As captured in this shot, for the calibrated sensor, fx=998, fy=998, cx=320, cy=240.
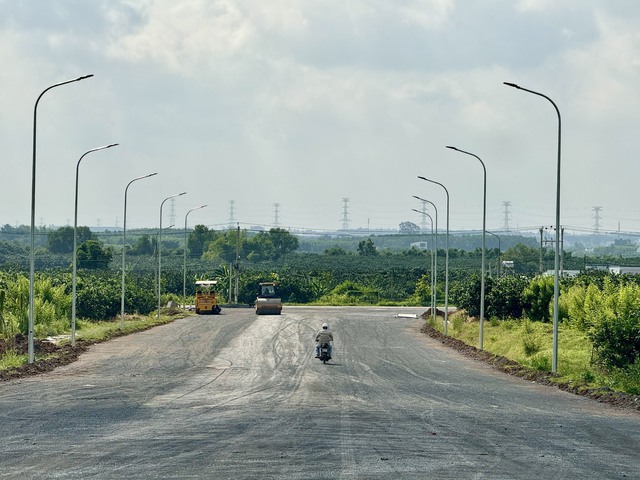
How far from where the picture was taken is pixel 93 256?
118000 mm

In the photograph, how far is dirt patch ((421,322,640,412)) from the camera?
2488cm

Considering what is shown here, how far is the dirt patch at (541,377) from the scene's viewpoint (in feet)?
81.6

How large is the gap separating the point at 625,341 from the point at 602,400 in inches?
239

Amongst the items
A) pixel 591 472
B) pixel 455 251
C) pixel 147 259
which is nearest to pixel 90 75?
pixel 591 472

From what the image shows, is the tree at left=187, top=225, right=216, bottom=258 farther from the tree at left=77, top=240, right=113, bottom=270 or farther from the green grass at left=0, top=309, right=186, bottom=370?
the green grass at left=0, top=309, right=186, bottom=370

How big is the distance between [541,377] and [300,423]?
13623 mm

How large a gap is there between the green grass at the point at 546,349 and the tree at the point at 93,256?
65.7 m

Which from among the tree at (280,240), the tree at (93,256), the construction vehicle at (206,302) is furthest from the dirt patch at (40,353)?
the tree at (280,240)

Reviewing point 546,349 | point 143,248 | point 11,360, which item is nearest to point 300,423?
point 11,360

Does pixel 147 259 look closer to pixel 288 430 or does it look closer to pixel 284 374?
pixel 284 374

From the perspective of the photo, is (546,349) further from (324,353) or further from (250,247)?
(250,247)

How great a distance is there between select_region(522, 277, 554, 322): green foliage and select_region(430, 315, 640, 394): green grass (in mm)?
1484

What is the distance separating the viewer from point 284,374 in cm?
3195

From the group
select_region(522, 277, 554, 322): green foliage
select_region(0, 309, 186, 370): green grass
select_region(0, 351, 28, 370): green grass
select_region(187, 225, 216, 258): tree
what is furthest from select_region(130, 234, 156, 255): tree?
select_region(0, 351, 28, 370): green grass
